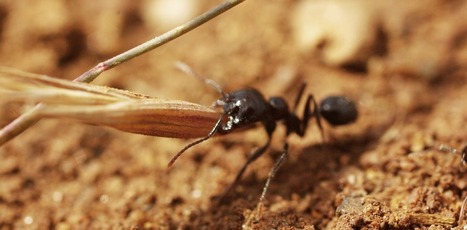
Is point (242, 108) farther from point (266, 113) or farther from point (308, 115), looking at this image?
point (308, 115)

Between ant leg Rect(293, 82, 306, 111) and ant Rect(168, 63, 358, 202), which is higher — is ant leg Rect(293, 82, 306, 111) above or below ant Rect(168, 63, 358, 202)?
above

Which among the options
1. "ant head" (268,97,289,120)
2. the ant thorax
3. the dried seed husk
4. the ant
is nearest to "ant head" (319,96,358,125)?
the ant

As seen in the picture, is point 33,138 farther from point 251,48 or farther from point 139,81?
point 251,48

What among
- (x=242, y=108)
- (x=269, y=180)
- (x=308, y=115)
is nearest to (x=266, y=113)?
(x=242, y=108)

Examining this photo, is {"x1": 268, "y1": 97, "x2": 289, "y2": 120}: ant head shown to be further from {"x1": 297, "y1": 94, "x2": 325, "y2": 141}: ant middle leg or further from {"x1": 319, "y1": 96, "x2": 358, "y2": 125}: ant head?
{"x1": 319, "y1": 96, "x2": 358, "y2": 125}: ant head

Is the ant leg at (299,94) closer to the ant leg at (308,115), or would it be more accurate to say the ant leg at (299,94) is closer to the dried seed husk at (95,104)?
the ant leg at (308,115)
